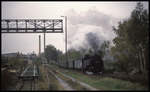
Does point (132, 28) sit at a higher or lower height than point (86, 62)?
higher

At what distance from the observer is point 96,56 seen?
32781 mm

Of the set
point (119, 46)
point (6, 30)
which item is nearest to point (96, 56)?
point (119, 46)

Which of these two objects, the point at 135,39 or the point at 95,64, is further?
the point at 95,64

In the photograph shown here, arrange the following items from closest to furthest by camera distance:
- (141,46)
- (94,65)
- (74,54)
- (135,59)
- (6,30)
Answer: (141,46) < (135,59) < (94,65) < (6,30) < (74,54)

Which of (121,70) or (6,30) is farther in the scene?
(6,30)

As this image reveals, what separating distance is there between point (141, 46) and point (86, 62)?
10394 millimetres

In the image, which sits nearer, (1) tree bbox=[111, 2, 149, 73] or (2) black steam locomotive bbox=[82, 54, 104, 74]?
(1) tree bbox=[111, 2, 149, 73]

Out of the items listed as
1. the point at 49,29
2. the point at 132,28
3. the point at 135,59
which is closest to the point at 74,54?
the point at 49,29

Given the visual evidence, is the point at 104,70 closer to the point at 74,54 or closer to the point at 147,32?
the point at 147,32

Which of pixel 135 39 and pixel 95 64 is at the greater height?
pixel 135 39

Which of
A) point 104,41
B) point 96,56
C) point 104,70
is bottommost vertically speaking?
point 104,70

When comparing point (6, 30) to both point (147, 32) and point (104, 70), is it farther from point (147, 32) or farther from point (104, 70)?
point (147, 32)

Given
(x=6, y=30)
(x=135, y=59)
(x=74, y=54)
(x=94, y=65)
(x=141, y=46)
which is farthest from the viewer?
(x=74, y=54)

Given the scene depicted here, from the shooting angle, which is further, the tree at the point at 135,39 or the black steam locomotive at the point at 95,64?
the black steam locomotive at the point at 95,64
